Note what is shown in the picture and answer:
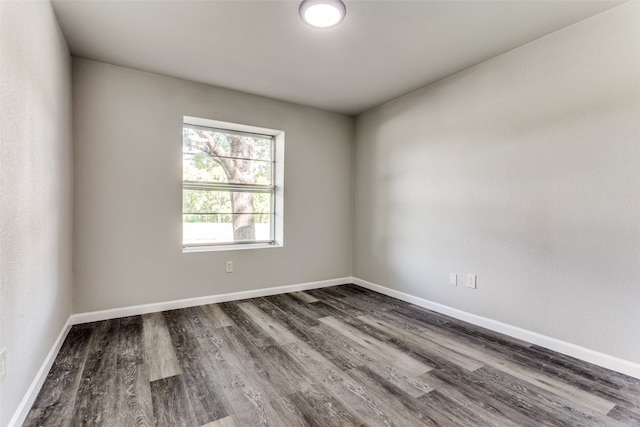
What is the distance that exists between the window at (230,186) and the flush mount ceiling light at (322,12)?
167 centimetres

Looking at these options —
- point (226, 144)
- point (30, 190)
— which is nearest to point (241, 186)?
point (226, 144)

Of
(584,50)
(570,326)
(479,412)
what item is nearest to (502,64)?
(584,50)

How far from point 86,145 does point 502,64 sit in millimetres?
3678

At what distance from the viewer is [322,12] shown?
76.9 inches

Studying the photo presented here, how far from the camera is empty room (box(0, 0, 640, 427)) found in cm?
Result: 159

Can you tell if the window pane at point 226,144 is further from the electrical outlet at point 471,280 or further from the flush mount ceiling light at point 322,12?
the electrical outlet at point 471,280

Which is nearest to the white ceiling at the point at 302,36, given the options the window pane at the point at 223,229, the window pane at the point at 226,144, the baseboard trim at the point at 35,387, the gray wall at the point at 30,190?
the gray wall at the point at 30,190

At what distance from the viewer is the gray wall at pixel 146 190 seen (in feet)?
8.74

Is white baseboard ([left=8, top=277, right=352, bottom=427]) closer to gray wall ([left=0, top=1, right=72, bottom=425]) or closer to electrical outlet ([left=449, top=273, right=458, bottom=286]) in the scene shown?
gray wall ([left=0, top=1, right=72, bottom=425])

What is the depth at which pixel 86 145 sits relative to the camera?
104 inches

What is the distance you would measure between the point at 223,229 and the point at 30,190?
6.38ft

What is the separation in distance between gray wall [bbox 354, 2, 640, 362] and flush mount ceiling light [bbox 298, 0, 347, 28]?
4.91 feet

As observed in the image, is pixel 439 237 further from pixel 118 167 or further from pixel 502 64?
pixel 118 167

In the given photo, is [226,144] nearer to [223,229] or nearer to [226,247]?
[223,229]
